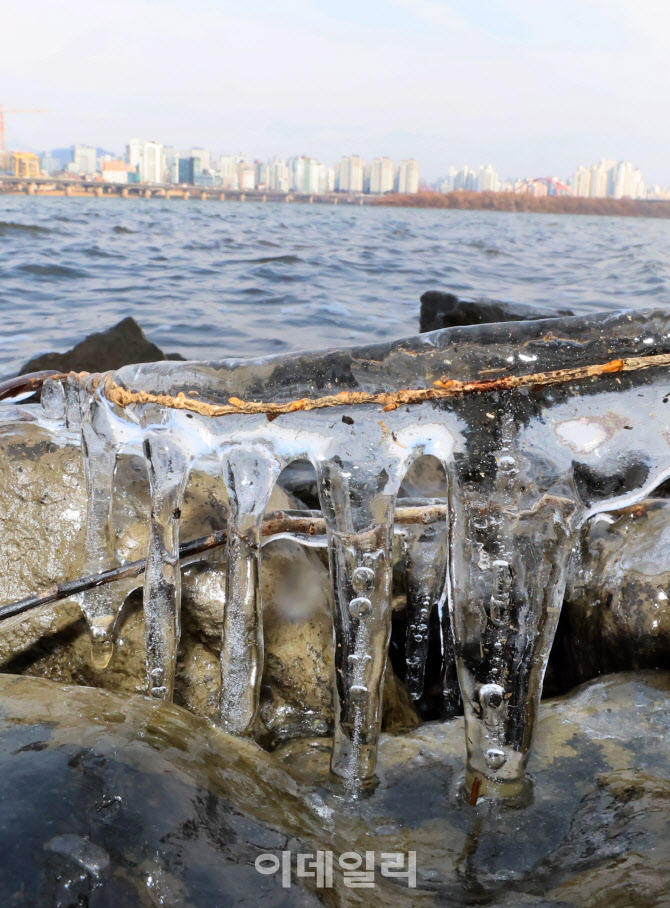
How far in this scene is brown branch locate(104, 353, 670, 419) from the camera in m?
1.41

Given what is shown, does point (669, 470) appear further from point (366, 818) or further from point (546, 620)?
point (366, 818)

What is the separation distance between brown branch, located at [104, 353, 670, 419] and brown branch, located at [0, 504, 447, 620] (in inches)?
22.8

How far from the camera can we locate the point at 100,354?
5.64 meters

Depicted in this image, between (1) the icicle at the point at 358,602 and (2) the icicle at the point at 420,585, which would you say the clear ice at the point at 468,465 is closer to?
(1) the icicle at the point at 358,602

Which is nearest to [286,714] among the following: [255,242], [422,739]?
[422,739]

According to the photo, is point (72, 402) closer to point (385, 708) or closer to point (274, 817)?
point (385, 708)

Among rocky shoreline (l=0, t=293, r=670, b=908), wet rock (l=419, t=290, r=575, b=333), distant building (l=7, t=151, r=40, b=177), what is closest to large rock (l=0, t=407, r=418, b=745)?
rocky shoreline (l=0, t=293, r=670, b=908)

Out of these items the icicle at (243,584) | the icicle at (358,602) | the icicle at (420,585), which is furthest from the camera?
the icicle at (420,585)

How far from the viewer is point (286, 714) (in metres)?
2.28

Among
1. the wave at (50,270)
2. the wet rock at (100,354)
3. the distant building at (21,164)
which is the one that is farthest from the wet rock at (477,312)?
the distant building at (21,164)

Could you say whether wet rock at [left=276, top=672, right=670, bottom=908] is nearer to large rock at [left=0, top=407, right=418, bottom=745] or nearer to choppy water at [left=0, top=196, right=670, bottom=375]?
large rock at [left=0, top=407, right=418, bottom=745]

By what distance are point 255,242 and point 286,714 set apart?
67.0ft

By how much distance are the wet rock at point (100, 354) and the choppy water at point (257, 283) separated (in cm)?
136

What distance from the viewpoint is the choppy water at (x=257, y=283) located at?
927 centimetres
